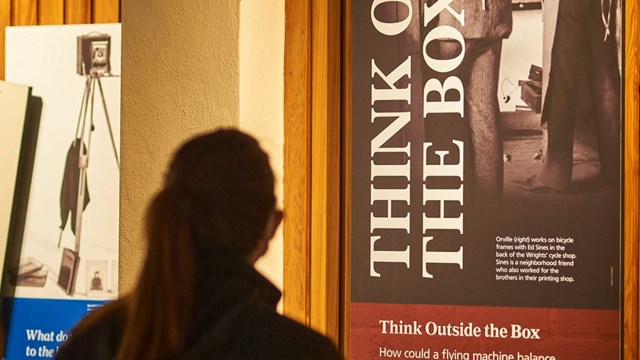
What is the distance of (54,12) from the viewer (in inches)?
116

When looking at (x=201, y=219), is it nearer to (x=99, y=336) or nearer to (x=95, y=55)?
(x=99, y=336)

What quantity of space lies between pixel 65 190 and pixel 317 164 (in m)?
0.88

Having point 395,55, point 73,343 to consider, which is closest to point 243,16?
point 395,55

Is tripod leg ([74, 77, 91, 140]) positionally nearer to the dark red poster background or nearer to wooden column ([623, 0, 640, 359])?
the dark red poster background

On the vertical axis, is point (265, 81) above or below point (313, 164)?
above

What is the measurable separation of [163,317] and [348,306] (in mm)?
1450

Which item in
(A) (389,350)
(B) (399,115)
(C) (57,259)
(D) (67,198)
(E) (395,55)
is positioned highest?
(E) (395,55)

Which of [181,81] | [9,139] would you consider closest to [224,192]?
[181,81]

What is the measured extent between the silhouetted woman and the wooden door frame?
1.31 meters

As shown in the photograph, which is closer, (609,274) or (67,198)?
(609,274)

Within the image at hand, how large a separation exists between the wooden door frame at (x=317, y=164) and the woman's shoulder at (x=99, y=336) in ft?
4.36

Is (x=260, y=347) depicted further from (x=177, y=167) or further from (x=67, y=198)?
(x=67, y=198)

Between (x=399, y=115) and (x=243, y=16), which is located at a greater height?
(x=243, y=16)

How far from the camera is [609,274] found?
238cm
